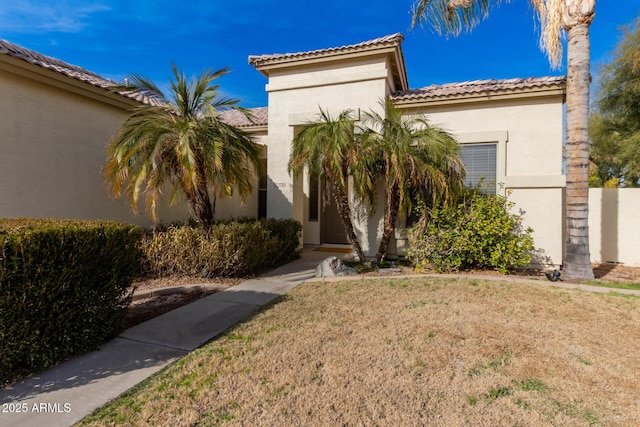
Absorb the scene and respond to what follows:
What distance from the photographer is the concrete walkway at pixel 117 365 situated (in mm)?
2842

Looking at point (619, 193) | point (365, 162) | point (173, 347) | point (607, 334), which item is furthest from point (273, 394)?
point (619, 193)

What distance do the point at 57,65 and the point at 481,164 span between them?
40.1 ft

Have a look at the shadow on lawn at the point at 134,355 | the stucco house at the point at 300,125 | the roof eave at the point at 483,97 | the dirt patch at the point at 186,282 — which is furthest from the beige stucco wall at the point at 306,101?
the shadow on lawn at the point at 134,355

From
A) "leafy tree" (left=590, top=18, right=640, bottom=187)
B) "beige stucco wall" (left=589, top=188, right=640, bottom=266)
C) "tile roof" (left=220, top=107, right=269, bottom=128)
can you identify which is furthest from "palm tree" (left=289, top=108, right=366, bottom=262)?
"leafy tree" (left=590, top=18, right=640, bottom=187)

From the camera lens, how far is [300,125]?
10.8 meters

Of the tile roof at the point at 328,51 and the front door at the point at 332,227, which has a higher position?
the tile roof at the point at 328,51

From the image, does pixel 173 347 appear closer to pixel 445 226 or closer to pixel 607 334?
pixel 607 334

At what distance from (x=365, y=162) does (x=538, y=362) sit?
5.37m

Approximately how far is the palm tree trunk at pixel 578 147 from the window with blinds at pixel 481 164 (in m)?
2.00

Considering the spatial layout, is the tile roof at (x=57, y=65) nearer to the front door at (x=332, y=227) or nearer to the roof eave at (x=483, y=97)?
the front door at (x=332, y=227)

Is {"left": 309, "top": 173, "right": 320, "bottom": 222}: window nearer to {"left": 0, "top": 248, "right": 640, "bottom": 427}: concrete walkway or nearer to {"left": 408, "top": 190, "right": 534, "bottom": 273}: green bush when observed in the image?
{"left": 408, "top": 190, "right": 534, "bottom": 273}: green bush

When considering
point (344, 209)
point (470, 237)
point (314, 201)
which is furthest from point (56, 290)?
point (314, 201)

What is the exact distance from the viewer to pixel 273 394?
10.0ft

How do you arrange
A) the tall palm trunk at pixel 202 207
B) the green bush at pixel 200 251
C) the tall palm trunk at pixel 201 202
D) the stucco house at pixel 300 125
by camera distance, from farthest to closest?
the tall palm trunk at pixel 202 207
the green bush at pixel 200 251
the tall palm trunk at pixel 201 202
the stucco house at pixel 300 125
